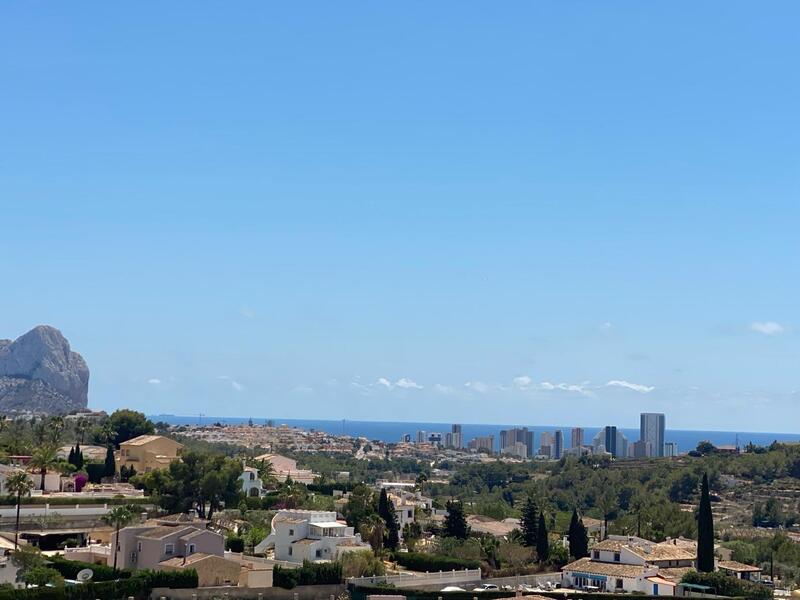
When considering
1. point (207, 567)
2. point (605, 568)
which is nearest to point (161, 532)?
point (207, 567)

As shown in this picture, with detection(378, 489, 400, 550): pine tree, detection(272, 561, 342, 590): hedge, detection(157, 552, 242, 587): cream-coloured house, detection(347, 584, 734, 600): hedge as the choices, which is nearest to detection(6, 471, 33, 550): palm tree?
detection(157, 552, 242, 587): cream-coloured house

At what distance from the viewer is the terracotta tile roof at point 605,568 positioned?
59656 mm

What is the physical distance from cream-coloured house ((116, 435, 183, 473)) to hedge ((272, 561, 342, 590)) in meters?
27.7

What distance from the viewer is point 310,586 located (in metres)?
52.8

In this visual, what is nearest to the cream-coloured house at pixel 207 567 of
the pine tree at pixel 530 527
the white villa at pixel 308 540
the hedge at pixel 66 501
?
the white villa at pixel 308 540

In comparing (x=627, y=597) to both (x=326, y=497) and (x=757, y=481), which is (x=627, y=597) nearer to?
(x=326, y=497)

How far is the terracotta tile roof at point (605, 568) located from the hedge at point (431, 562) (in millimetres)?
5726

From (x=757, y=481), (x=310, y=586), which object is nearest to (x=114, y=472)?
(x=310, y=586)

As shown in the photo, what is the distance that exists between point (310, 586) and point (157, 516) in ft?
45.4

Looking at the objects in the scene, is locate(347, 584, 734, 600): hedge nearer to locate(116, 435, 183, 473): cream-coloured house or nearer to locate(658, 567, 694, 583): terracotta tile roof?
locate(658, 567, 694, 583): terracotta tile roof

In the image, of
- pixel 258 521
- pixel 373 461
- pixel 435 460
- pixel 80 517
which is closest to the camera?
pixel 80 517

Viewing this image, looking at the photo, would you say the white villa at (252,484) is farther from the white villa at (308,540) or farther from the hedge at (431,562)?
the hedge at (431,562)

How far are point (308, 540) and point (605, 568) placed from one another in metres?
16.6

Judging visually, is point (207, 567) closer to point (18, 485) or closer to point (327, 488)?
point (18, 485)
